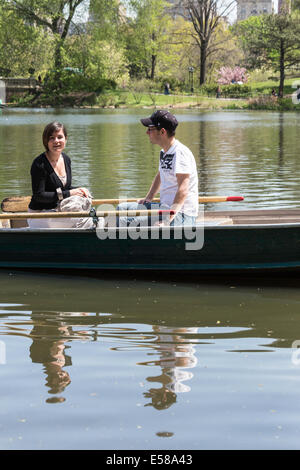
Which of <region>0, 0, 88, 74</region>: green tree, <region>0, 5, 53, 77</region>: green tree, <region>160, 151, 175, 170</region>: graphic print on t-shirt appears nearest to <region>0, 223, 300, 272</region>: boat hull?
<region>160, 151, 175, 170</region>: graphic print on t-shirt

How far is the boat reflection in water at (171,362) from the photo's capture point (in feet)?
14.1

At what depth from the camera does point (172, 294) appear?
6801 millimetres

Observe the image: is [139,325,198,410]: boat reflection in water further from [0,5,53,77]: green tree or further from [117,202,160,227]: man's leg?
[0,5,53,77]: green tree

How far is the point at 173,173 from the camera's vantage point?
261 inches

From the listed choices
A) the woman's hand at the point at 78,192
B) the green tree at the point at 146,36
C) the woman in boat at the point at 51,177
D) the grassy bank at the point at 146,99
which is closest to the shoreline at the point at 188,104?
the grassy bank at the point at 146,99

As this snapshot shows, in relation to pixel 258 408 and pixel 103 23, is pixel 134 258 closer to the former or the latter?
pixel 258 408

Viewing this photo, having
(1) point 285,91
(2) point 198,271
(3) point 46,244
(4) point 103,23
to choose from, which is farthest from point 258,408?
(4) point 103,23

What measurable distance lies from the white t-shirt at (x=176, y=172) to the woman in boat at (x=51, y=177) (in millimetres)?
967

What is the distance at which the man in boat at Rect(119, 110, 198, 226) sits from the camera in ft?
21.1

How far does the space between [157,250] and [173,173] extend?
98cm

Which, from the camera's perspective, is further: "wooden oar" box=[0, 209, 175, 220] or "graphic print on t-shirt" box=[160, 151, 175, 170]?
"wooden oar" box=[0, 209, 175, 220]

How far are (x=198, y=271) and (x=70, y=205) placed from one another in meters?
1.54

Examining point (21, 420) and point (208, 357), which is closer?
point (21, 420)

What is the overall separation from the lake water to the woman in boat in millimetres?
818
